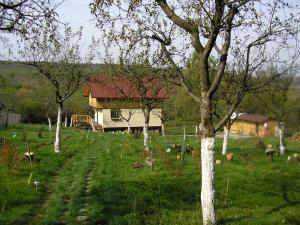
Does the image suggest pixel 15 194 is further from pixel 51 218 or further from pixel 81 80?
pixel 81 80

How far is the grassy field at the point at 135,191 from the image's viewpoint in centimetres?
1028

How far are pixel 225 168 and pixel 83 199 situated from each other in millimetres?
8523

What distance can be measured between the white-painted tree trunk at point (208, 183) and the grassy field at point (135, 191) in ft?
1.87

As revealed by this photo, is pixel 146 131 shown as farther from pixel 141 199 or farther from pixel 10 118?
pixel 10 118

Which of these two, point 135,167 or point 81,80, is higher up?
point 81,80

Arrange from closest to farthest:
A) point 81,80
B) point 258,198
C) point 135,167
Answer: point 258,198 → point 135,167 → point 81,80

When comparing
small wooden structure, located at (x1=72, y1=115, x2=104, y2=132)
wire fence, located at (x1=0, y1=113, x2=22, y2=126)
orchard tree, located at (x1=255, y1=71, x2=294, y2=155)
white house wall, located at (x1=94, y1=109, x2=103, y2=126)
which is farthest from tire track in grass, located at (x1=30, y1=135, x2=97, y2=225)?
wire fence, located at (x1=0, y1=113, x2=22, y2=126)

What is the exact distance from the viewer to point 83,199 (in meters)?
12.0

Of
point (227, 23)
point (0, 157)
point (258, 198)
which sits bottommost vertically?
point (258, 198)

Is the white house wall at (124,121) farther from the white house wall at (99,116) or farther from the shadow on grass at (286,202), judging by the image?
the shadow on grass at (286,202)

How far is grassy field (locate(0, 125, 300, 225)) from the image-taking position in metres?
10.3

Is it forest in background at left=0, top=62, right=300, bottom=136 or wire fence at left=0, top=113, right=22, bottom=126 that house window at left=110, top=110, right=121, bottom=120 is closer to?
forest in background at left=0, top=62, right=300, bottom=136

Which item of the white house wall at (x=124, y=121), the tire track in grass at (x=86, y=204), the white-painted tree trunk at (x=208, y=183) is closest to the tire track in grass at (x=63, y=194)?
the tire track in grass at (x=86, y=204)

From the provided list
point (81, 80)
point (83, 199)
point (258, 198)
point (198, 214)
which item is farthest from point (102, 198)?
point (81, 80)
